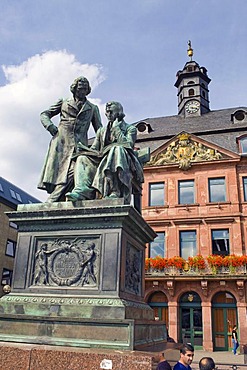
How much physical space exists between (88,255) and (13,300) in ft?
3.49

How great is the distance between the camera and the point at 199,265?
2525 cm

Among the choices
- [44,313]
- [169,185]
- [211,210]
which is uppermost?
[169,185]

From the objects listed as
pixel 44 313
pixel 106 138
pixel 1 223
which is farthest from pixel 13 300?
pixel 1 223

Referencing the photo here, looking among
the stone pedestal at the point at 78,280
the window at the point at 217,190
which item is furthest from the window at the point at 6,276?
the stone pedestal at the point at 78,280

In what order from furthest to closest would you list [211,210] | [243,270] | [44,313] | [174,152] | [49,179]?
[174,152], [211,210], [243,270], [49,179], [44,313]

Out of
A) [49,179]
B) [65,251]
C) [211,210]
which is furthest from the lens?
[211,210]

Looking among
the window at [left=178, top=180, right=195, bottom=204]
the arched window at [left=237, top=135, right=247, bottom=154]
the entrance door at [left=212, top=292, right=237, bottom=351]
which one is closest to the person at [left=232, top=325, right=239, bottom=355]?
the entrance door at [left=212, top=292, right=237, bottom=351]

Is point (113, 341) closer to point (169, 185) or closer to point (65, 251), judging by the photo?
point (65, 251)

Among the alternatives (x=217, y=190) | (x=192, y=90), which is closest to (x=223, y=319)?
(x=217, y=190)

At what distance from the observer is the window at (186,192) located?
1091 inches

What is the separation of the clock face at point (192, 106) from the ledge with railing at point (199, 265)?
15.7 meters

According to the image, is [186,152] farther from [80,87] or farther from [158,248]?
[80,87]

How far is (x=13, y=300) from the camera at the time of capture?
478 cm

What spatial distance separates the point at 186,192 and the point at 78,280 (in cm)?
2389
